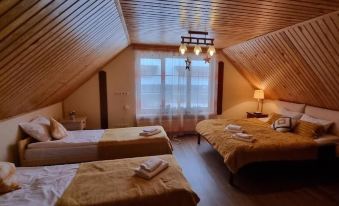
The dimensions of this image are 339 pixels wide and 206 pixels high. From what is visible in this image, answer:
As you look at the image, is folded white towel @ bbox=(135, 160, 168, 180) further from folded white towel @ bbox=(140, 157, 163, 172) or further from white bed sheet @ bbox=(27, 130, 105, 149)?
white bed sheet @ bbox=(27, 130, 105, 149)

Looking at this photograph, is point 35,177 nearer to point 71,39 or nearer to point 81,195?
point 81,195

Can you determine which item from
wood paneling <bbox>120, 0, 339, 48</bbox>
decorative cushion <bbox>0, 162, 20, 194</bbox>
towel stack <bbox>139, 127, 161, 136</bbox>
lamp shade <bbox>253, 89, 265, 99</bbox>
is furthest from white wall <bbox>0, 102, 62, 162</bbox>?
lamp shade <bbox>253, 89, 265, 99</bbox>

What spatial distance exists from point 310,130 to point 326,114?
66 cm

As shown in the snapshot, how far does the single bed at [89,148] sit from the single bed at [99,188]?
64 cm

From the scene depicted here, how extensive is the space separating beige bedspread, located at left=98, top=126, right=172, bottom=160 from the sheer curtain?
1721 mm

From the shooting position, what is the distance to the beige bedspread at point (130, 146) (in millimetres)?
3137

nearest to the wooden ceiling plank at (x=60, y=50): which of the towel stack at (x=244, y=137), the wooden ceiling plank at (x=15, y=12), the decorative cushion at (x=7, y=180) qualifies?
the wooden ceiling plank at (x=15, y=12)

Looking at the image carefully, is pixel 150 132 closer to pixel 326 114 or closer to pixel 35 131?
pixel 35 131

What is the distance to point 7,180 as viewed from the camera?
6.33 feet

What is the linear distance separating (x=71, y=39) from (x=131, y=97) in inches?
113

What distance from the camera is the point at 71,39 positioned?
7.49ft

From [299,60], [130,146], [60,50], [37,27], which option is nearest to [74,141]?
[130,146]

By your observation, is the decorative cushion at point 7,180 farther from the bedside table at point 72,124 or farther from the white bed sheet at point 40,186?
the bedside table at point 72,124

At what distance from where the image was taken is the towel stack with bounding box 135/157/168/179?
6.93 feet
